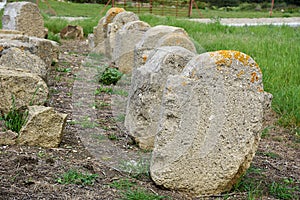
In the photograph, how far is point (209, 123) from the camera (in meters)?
3.43

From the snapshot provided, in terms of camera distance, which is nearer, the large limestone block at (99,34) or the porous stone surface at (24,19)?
the porous stone surface at (24,19)

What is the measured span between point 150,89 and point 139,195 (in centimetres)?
138

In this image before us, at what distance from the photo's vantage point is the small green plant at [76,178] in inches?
139

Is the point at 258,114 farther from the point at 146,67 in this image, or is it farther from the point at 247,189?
the point at 146,67

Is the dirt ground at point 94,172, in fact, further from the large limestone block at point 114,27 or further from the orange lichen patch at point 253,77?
the large limestone block at point 114,27

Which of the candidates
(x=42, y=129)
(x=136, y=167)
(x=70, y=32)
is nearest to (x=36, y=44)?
(x=42, y=129)

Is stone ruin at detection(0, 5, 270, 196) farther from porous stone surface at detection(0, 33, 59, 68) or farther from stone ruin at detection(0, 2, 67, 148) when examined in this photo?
porous stone surface at detection(0, 33, 59, 68)

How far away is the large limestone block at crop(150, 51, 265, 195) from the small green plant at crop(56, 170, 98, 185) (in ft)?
1.62

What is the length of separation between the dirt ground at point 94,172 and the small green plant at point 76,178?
4 centimetres

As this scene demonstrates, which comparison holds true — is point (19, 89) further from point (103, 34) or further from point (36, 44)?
point (103, 34)

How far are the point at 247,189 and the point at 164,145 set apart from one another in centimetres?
76

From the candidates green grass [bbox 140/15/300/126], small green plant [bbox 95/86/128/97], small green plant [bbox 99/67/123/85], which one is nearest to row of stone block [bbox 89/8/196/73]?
small green plant [bbox 99/67/123/85]

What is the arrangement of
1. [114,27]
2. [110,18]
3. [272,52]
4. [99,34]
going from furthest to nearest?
1. [99,34]
2. [110,18]
3. [114,27]
4. [272,52]

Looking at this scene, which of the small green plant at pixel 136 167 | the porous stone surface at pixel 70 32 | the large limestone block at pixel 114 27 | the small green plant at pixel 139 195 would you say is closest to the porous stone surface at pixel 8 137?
the small green plant at pixel 136 167
